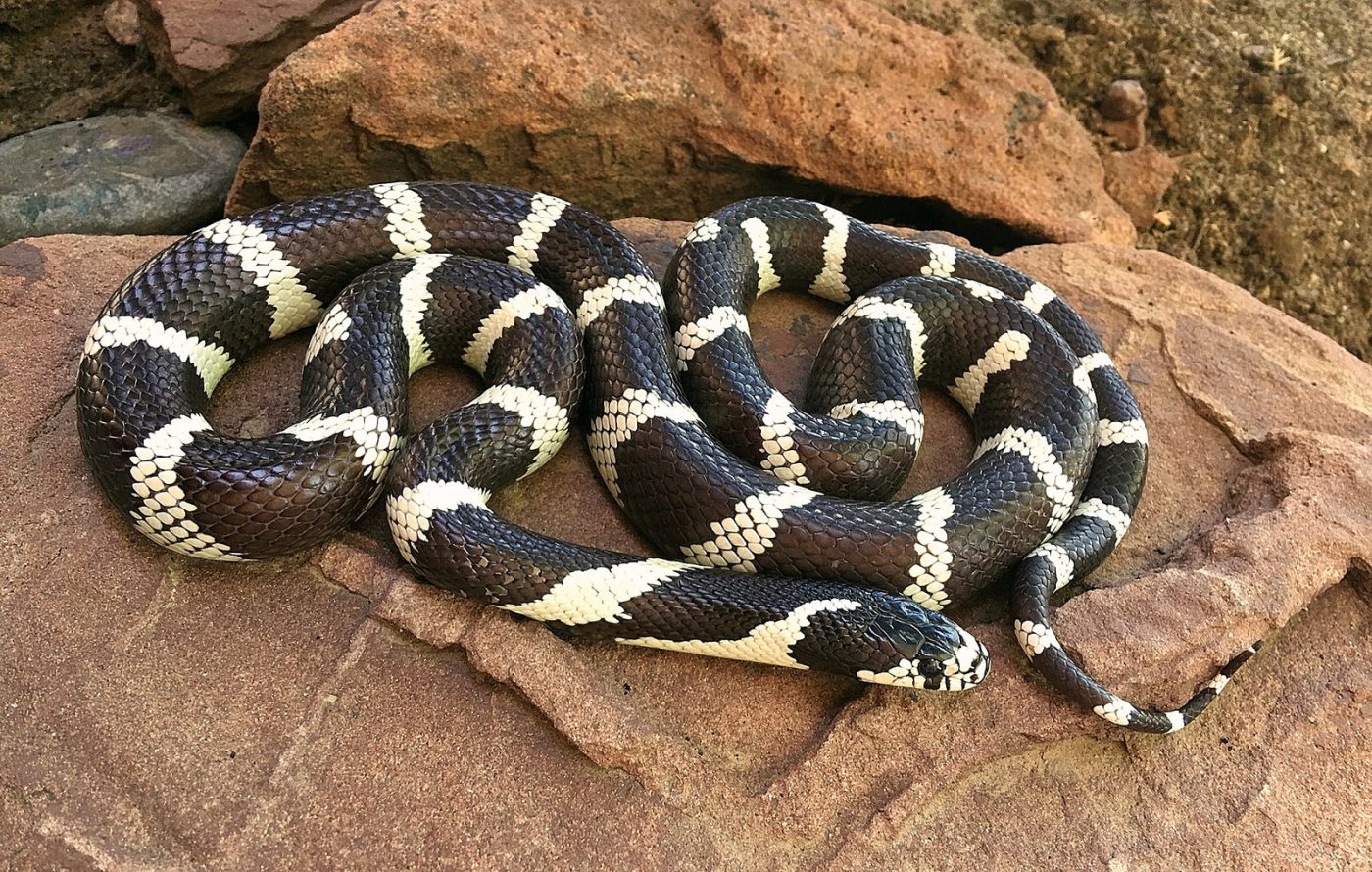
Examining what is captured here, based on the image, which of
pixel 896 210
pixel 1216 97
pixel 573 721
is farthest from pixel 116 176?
pixel 1216 97

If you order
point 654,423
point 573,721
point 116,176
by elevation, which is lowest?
point 573,721

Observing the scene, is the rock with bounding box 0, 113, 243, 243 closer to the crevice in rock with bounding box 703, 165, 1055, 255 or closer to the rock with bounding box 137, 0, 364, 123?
the rock with bounding box 137, 0, 364, 123

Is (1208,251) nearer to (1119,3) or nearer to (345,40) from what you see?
(1119,3)

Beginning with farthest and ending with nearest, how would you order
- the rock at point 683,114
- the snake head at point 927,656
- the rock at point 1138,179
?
the rock at point 1138,179, the rock at point 683,114, the snake head at point 927,656

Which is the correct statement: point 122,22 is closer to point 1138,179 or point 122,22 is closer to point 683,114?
point 683,114

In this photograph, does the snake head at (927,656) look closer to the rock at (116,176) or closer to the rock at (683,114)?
the rock at (683,114)

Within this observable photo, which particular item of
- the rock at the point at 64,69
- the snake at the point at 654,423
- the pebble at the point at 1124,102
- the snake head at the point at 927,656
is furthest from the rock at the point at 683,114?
the snake head at the point at 927,656
